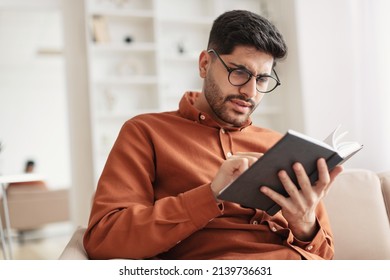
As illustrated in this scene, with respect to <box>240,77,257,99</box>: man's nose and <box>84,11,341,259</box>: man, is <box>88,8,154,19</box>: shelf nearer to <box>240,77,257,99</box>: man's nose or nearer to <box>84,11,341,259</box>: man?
<box>84,11,341,259</box>: man

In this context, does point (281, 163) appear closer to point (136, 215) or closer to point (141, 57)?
point (136, 215)

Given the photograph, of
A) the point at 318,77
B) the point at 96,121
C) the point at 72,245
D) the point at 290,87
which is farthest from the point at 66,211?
the point at 72,245

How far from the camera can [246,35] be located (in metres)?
1.24

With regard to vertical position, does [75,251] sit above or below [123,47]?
below

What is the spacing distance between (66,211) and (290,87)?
307 centimetres

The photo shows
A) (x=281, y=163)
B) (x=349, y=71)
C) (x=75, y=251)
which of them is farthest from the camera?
(x=349, y=71)

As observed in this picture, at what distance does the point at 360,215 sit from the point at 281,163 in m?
0.73

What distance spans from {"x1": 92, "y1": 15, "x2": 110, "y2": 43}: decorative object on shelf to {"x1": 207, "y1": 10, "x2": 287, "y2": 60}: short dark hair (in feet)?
8.36

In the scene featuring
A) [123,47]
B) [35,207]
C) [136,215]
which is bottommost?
[35,207]

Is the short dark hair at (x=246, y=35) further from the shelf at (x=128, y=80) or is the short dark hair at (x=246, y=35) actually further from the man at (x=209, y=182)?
the shelf at (x=128, y=80)

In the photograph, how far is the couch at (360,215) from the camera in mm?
1506

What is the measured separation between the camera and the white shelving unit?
370cm

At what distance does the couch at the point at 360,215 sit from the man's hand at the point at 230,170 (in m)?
0.61

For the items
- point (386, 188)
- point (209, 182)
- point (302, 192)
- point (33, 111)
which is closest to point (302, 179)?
point (302, 192)
